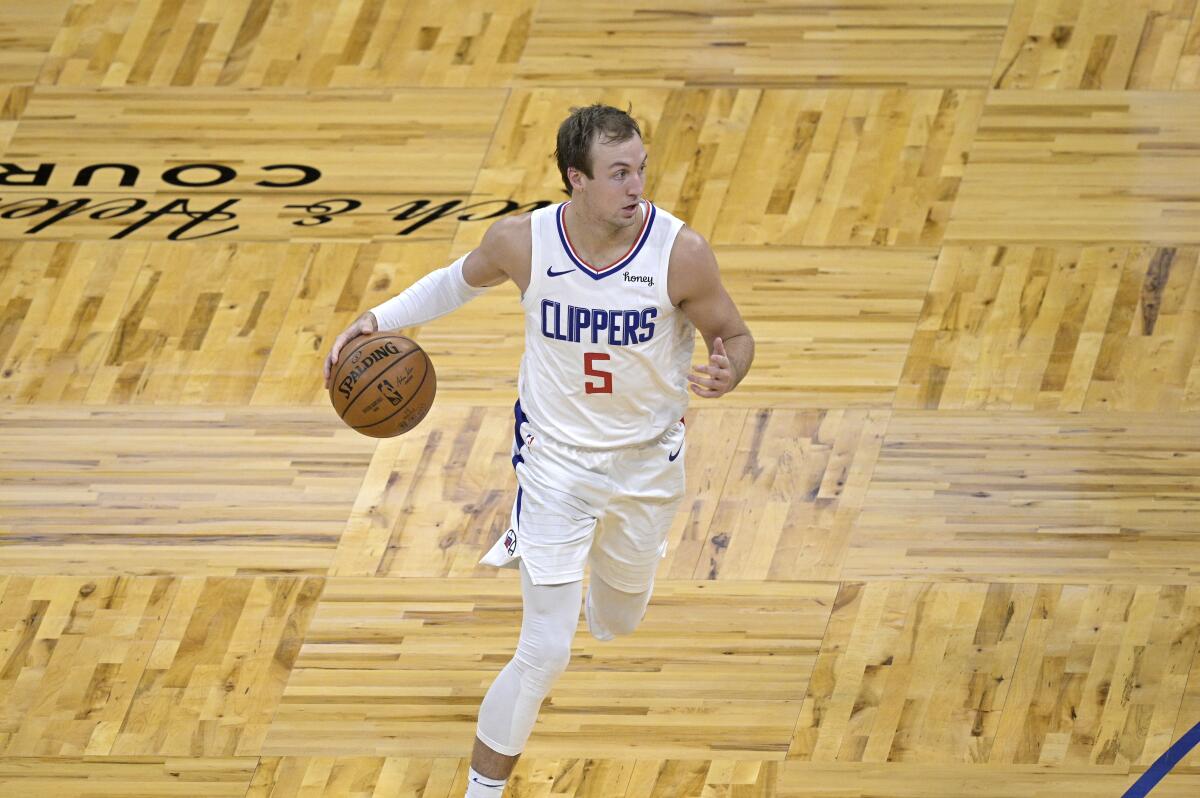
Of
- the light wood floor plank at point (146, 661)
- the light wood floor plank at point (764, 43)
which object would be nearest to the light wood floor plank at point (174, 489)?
the light wood floor plank at point (146, 661)

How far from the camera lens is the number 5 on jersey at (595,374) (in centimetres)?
496

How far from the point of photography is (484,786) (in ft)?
16.9

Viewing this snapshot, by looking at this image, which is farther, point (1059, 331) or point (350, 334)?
point (1059, 331)

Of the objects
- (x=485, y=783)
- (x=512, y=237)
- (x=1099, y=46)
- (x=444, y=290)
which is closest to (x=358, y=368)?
(x=444, y=290)

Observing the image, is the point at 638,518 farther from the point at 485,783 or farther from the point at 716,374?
the point at 485,783

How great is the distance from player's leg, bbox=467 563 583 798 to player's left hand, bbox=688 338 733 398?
0.67m

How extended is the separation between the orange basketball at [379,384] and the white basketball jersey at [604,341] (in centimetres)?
34

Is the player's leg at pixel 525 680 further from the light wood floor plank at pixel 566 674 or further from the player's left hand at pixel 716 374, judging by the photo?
the player's left hand at pixel 716 374

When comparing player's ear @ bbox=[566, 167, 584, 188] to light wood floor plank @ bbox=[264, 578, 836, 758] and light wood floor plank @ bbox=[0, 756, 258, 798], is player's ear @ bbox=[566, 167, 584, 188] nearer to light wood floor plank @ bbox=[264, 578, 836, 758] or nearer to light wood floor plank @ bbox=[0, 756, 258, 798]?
light wood floor plank @ bbox=[264, 578, 836, 758]

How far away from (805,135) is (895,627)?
279 cm

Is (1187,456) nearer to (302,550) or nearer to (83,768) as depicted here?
(302,550)

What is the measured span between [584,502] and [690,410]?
185 centimetres

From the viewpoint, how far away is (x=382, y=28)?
8.74 meters

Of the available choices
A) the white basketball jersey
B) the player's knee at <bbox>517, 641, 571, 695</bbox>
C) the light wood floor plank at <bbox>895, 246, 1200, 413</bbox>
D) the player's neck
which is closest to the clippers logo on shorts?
the white basketball jersey
